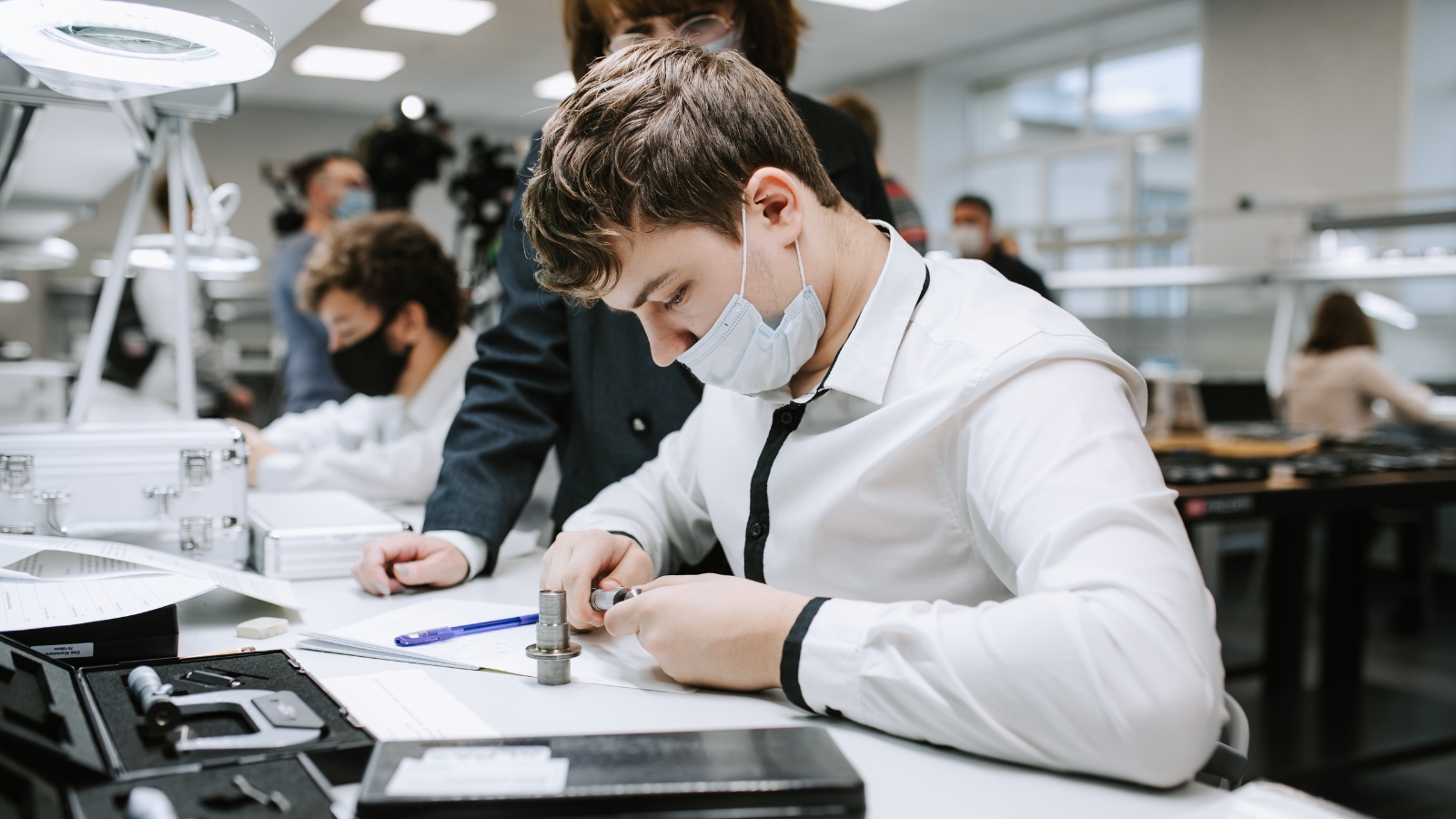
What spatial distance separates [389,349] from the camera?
1945 mm

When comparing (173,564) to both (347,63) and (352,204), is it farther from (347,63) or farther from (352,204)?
(347,63)

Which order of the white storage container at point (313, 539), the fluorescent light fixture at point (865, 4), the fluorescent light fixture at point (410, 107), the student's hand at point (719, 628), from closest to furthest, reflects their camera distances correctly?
the student's hand at point (719, 628) → the white storage container at point (313, 539) → the fluorescent light fixture at point (410, 107) → the fluorescent light fixture at point (865, 4)

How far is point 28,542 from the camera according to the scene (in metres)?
0.99

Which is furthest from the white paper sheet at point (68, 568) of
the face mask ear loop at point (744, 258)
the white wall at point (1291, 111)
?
the white wall at point (1291, 111)

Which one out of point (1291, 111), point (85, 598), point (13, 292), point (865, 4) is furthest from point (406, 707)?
point (13, 292)

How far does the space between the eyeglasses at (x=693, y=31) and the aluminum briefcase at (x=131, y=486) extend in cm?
65

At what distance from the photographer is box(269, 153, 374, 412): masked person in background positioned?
2795mm

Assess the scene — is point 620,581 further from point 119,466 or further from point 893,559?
point 119,466

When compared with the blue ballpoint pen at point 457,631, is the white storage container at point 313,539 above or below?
above

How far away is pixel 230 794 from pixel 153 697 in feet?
0.56

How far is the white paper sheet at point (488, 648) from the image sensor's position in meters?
0.80

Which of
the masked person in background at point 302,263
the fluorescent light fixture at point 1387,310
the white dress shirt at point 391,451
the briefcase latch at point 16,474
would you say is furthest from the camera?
the fluorescent light fixture at point 1387,310

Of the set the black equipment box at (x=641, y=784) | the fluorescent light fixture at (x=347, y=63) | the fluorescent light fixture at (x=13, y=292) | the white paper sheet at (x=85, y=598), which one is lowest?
the black equipment box at (x=641, y=784)

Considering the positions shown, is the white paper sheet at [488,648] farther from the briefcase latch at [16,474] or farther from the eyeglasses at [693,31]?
the eyeglasses at [693,31]
